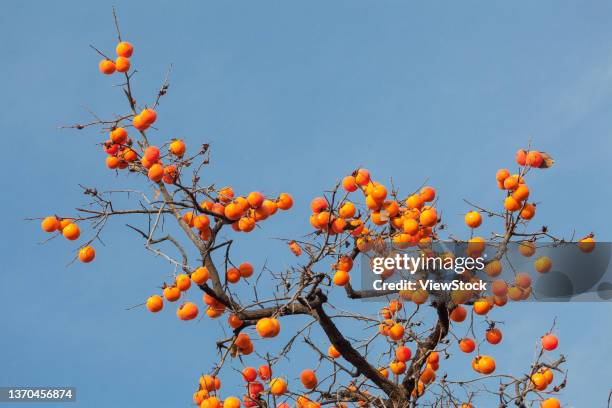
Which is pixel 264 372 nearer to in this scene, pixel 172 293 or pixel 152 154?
pixel 172 293

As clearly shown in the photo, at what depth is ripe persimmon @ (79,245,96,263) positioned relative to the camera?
746 centimetres

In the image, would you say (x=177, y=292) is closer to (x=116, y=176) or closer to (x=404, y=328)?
(x=116, y=176)

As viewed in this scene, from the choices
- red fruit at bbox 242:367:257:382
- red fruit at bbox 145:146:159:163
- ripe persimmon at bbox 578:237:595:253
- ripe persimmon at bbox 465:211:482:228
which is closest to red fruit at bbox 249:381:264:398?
red fruit at bbox 242:367:257:382

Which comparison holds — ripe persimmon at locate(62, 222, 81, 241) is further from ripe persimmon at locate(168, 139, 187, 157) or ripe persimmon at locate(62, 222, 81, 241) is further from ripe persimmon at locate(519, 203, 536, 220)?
ripe persimmon at locate(519, 203, 536, 220)

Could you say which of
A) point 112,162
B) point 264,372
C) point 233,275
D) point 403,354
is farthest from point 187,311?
point 403,354

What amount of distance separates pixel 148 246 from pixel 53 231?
115cm

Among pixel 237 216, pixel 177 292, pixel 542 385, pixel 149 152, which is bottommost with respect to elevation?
pixel 542 385

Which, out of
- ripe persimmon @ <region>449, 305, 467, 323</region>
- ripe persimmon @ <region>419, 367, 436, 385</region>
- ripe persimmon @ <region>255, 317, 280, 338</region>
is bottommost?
ripe persimmon @ <region>255, 317, 280, 338</region>

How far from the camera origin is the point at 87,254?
24.5 ft

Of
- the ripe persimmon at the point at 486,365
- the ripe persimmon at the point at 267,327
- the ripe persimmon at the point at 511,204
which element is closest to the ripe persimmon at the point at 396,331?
the ripe persimmon at the point at 486,365

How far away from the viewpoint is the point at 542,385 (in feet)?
24.0

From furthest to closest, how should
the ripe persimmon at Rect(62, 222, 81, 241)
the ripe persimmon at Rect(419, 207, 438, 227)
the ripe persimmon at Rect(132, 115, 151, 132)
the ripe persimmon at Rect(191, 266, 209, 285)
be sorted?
the ripe persimmon at Rect(132, 115, 151, 132) → the ripe persimmon at Rect(62, 222, 81, 241) → the ripe persimmon at Rect(419, 207, 438, 227) → the ripe persimmon at Rect(191, 266, 209, 285)

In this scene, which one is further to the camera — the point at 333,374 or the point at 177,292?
the point at 333,374

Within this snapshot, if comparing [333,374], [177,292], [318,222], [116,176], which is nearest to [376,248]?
[318,222]
